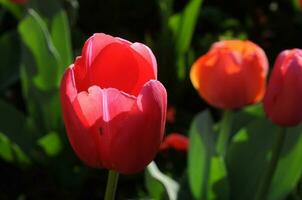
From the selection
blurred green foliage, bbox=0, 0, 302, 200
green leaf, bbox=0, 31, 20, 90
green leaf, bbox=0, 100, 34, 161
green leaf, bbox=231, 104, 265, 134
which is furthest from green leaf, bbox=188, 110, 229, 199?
green leaf, bbox=0, 31, 20, 90

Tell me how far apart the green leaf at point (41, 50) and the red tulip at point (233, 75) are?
35 cm

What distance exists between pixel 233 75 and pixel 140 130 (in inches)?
20.7

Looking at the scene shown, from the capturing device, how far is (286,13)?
2193 mm

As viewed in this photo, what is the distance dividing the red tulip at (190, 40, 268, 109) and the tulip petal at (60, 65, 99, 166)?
509mm

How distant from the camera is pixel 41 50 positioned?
147cm

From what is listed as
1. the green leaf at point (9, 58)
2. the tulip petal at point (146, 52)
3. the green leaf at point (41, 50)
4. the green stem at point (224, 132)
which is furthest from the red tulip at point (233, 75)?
the green leaf at point (9, 58)

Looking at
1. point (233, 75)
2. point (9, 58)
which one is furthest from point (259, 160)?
point (9, 58)

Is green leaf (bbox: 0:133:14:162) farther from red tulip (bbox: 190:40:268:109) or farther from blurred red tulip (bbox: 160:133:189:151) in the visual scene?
red tulip (bbox: 190:40:268:109)

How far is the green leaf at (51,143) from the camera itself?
147 cm

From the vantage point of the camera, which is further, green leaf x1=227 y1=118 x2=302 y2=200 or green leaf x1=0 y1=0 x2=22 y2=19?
green leaf x1=0 y1=0 x2=22 y2=19

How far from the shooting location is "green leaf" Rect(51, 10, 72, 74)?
149 centimetres

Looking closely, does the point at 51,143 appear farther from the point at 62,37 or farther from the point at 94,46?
the point at 94,46

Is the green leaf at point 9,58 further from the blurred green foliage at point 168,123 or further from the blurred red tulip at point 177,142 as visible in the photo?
the blurred red tulip at point 177,142

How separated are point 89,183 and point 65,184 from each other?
102mm
